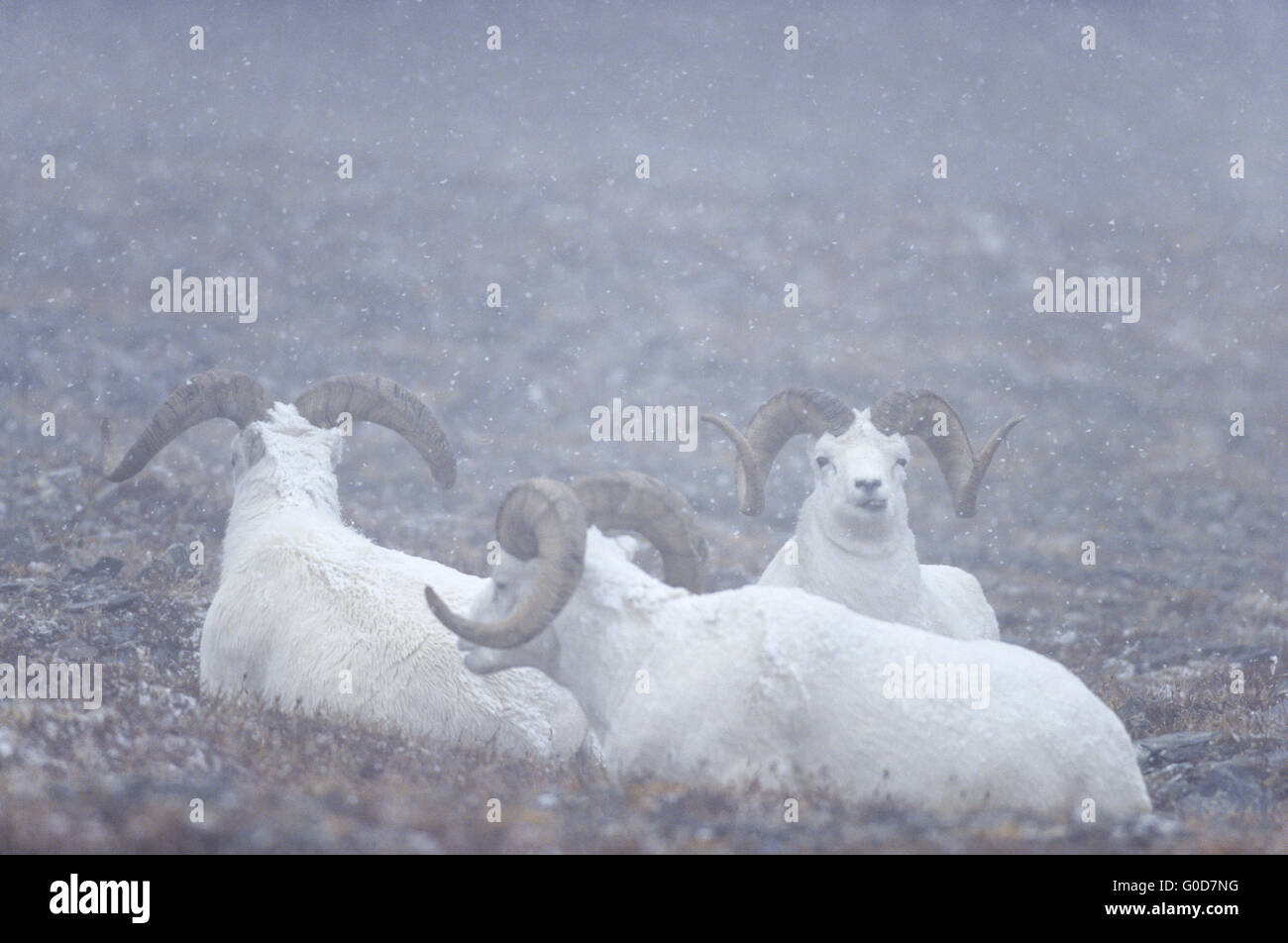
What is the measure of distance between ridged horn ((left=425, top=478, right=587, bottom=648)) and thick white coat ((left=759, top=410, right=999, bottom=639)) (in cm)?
286

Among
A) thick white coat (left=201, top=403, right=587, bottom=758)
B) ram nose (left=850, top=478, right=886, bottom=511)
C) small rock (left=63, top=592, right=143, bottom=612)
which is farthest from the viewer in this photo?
small rock (left=63, top=592, right=143, bottom=612)

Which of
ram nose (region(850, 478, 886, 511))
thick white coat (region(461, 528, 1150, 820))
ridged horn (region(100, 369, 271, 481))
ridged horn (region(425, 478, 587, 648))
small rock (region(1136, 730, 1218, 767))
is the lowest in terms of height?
small rock (region(1136, 730, 1218, 767))

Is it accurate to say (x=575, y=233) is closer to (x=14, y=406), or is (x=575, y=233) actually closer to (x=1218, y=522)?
(x=14, y=406)

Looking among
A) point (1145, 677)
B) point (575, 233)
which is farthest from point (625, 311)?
point (1145, 677)

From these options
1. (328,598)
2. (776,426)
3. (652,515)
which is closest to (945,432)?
(776,426)

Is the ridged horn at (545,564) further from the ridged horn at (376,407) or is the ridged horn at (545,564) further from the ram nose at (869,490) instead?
the ridged horn at (376,407)

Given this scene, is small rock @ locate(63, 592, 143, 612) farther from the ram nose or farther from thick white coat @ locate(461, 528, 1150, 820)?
the ram nose

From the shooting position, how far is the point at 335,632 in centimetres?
848

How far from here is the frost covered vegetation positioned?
1645 cm

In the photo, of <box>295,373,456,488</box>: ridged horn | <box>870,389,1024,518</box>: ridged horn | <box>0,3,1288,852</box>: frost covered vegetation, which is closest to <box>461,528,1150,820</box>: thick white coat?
<box>870,389,1024,518</box>: ridged horn

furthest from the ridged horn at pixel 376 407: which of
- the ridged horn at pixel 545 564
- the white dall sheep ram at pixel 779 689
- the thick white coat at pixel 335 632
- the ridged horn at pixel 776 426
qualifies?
the ridged horn at pixel 545 564

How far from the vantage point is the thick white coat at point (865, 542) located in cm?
941

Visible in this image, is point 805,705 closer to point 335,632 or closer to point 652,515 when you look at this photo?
point 652,515
